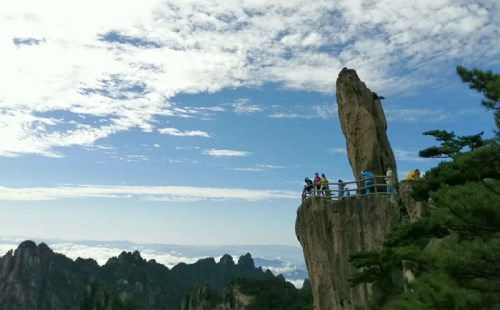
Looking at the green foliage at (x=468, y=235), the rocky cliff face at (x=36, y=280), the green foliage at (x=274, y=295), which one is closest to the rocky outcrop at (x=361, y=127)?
the green foliage at (x=468, y=235)

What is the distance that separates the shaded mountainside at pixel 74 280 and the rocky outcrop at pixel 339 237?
98.0 meters

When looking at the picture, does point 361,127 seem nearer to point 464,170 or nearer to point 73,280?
point 464,170

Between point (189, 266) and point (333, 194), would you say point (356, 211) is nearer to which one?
point (333, 194)

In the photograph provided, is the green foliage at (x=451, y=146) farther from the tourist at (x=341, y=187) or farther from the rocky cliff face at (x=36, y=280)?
the rocky cliff face at (x=36, y=280)

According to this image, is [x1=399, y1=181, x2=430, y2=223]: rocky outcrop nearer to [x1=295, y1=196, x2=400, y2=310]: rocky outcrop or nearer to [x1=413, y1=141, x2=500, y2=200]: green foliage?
[x1=295, y1=196, x2=400, y2=310]: rocky outcrop

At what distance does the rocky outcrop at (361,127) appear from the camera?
1179 inches

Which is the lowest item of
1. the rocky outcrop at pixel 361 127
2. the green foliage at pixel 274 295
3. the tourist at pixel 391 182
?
the green foliage at pixel 274 295

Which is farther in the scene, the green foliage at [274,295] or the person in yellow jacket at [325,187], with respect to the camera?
the green foliage at [274,295]

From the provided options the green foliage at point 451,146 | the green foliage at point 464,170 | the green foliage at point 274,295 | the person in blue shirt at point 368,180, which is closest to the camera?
the green foliage at point 464,170

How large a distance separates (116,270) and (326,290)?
138274 mm

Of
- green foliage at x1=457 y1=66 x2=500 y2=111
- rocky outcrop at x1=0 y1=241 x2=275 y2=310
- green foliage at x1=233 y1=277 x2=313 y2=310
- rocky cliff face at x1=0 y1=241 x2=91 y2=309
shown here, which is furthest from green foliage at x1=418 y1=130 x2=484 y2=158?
rocky cliff face at x1=0 y1=241 x2=91 y2=309

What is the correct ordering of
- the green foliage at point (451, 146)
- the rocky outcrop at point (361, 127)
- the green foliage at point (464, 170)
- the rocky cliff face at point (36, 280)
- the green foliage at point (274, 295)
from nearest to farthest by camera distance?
the green foliage at point (464, 170) → the green foliage at point (451, 146) → the rocky outcrop at point (361, 127) → the green foliage at point (274, 295) → the rocky cliff face at point (36, 280)

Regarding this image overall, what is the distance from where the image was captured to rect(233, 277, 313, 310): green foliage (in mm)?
84875

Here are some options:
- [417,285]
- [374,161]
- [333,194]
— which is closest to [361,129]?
[374,161]
